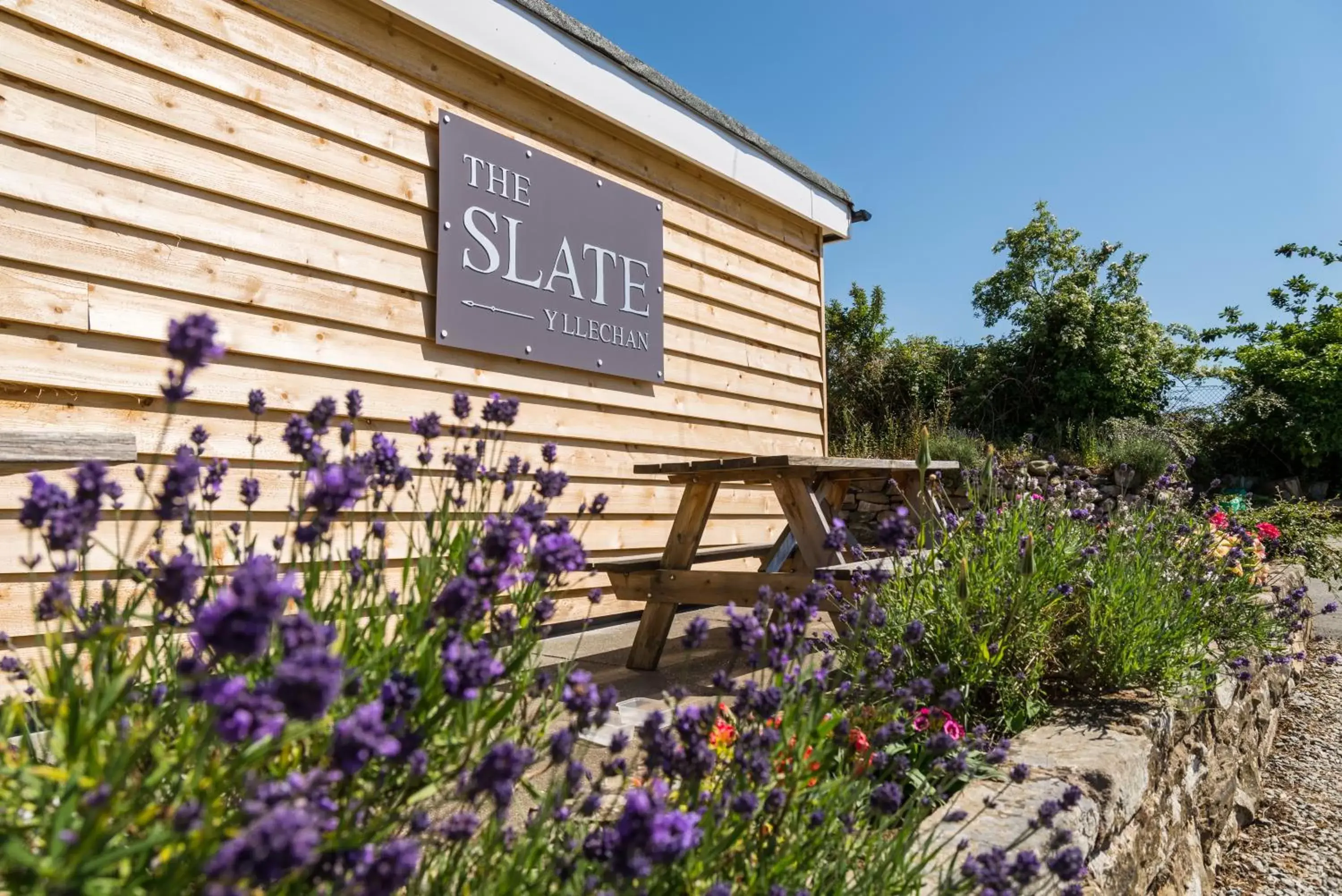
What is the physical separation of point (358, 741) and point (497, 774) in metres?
0.15

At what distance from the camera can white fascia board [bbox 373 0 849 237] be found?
3.87 metres

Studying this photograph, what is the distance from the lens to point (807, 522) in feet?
10.5

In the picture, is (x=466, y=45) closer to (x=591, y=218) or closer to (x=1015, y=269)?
(x=591, y=218)

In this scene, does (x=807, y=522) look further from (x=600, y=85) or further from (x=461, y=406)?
(x=600, y=85)

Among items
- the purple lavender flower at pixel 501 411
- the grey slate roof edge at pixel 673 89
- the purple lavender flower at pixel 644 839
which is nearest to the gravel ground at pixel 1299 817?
the purple lavender flower at pixel 644 839

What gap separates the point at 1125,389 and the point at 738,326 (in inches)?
389

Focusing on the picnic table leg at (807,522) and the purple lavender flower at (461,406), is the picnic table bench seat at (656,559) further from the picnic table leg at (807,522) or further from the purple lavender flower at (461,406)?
the purple lavender flower at (461,406)

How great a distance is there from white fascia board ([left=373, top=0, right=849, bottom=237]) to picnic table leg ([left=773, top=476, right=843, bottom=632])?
2.55m

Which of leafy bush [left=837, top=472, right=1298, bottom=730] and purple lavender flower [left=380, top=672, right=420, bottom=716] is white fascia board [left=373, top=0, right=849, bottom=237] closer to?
leafy bush [left=837, top=472, right=1298, bottom=730]

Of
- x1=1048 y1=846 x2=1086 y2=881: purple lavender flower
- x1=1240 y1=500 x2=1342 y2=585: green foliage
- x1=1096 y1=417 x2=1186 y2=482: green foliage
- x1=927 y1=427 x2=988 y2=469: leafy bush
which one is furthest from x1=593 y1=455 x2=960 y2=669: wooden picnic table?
x1=1096 y1=417 x2=1186 y2=482: green foliage

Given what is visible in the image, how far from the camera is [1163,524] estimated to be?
130 inches

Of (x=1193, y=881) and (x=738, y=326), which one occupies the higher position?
(x=738, y=326)

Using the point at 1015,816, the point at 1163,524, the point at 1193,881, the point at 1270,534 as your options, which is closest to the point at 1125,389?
the point at 1270,534

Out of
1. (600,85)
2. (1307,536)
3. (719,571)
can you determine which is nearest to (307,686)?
(719,571)
